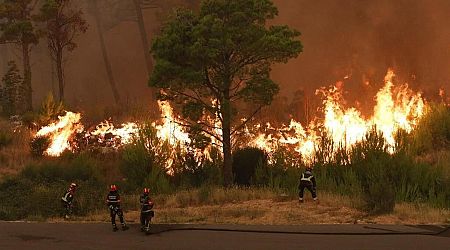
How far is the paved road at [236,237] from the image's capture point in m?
11.5

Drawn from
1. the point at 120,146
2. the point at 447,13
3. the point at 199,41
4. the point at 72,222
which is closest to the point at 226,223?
the point at 72,222

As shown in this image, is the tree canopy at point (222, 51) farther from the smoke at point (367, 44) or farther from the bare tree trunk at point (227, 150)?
the smoke at point (367, 44)

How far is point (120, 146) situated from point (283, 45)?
11.6 m

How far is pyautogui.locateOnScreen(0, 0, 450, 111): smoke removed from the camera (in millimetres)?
42125

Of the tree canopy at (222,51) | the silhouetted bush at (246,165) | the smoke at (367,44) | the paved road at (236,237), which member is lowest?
the paved road at (236,237)

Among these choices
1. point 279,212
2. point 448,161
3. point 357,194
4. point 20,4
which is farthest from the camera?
point 20,4

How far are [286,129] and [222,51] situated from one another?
8995mm

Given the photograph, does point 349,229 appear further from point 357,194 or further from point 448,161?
point 448,161

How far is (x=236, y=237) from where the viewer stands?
41.2 feet

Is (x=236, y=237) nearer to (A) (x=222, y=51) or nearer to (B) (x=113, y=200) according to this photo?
(B) (x=113, y=200)

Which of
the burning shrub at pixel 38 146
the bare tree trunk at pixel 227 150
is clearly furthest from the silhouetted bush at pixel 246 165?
the burning shrub at pixel 38 146

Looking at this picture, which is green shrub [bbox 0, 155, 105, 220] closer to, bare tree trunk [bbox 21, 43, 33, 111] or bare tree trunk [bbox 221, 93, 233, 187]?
bare tree trunk [bbox 221, 93, 233, 187]

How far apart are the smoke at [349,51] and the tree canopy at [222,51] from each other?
17.8 metres

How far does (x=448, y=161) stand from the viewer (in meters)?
22.2
